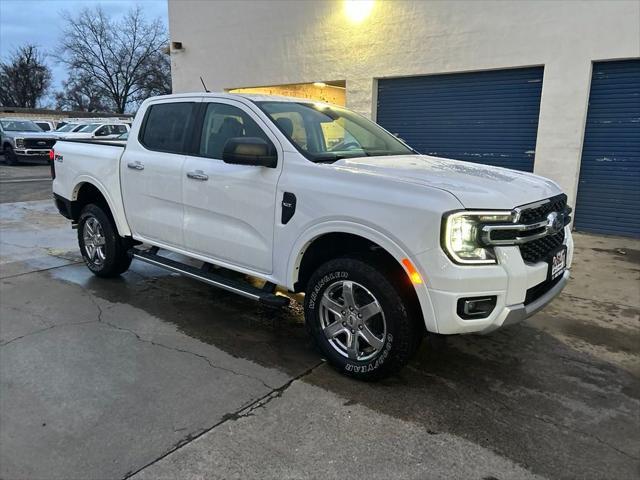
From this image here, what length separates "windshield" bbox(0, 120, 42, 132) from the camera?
22.5 meters

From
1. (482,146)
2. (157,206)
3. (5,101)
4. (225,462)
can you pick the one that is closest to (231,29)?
(482,146)

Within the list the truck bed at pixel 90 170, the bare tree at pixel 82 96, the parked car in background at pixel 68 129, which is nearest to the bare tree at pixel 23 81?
the bare tree at pixel 82 96

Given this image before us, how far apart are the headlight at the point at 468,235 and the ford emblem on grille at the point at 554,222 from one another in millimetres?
512

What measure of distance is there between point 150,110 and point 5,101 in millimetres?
61101

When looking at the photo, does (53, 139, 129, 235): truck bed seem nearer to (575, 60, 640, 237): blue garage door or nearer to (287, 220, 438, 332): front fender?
(287, 220, 438, 332): front fender

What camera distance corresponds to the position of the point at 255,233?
153 inches

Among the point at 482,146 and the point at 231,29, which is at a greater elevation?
the point at 231,29

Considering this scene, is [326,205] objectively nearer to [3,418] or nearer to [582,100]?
[3,418]

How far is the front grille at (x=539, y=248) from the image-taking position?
316 centimetres

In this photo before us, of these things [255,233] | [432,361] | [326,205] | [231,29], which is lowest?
[432,361]

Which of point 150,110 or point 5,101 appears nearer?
point 150,110

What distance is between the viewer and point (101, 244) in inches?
220

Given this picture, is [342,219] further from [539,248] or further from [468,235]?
[539,248]

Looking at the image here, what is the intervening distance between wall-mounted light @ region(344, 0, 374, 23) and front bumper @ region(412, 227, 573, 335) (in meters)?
9.19
